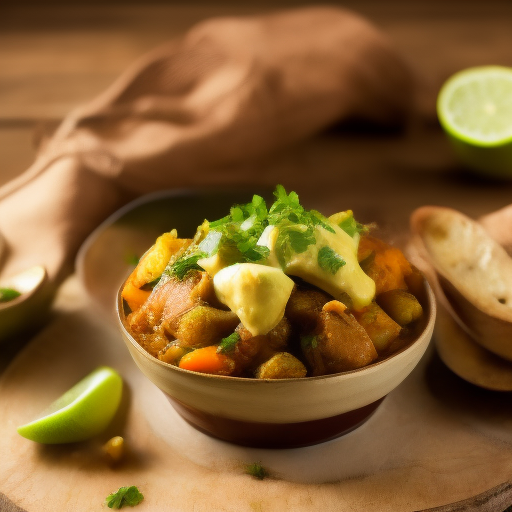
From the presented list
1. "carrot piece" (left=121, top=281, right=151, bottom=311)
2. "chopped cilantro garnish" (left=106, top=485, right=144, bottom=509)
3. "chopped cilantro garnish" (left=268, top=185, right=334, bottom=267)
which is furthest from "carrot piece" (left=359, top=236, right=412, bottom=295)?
"chopped cilantro garnish" (left=106, top=485, right=144, bottom=509)

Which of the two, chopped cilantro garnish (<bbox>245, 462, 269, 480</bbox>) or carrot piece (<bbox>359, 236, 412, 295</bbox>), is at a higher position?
carrot piece (<bbox>359, 236, 412, 295</bbox>)

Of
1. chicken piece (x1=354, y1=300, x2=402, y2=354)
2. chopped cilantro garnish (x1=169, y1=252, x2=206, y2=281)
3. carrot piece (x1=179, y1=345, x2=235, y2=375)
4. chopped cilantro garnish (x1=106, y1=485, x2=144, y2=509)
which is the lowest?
chopped cilantro garnish (x1=106, y1=485, x2=144, y2=509)

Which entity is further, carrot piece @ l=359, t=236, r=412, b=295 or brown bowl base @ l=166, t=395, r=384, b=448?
carrot piece @ l=359, t=236, r=412, b=295

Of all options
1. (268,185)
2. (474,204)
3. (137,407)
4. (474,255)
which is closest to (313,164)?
(268,185)

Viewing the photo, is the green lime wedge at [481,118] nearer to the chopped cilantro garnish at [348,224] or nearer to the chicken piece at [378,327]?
the chopped cilantro garnish at [348,224]

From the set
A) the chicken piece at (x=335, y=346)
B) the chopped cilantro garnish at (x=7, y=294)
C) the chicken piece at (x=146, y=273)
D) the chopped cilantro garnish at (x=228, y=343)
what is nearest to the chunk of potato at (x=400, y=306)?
the chicken piece at (x=335, y=346)

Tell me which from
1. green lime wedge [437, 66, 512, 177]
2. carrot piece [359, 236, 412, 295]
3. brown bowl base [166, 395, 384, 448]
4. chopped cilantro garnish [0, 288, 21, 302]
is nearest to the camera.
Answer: brown bowl base [166, 395, 384, 448]

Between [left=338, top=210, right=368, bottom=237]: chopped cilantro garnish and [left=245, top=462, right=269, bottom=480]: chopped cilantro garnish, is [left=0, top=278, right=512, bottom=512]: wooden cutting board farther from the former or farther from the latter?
[left=338, top=210, right=368, bottom=237]: chopped cilantro garnish

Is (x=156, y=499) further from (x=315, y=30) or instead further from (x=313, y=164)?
(x=315, y=30)
